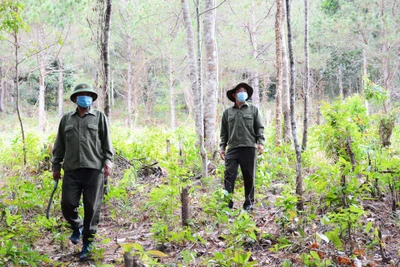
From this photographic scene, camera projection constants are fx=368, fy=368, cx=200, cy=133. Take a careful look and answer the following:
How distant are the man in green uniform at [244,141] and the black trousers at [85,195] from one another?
2002 millimetres

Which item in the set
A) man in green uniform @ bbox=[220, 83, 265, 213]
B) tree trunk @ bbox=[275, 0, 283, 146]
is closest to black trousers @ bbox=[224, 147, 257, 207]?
man in green uniform @ bbox=[220, 83, 265, 213]

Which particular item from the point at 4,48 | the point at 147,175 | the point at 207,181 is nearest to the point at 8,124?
the point at 4,48

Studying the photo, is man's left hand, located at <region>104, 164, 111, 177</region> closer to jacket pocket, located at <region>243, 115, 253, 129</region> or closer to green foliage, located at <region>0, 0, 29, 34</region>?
jacket pocket, located at <region>243, 115, 253, 129</region>

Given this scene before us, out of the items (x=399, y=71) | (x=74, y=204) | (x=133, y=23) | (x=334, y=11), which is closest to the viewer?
(x=74, y=204)

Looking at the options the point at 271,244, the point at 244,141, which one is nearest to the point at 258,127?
the point at 244,141

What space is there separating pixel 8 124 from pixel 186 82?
13.4 metres

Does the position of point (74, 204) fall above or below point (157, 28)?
below

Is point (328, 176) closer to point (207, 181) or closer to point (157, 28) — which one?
point (207, 181)

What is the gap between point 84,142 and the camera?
13.9 ft

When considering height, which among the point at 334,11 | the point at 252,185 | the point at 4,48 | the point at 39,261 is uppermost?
the point at 334,11

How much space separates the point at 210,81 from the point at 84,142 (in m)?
4.72

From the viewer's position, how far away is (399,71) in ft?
77.6

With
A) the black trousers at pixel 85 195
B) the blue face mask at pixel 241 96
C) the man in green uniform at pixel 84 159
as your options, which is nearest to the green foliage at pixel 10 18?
the man in green uniform at pixel 84 159

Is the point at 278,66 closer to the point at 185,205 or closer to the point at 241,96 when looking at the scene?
the point at 241,96
